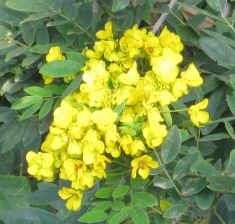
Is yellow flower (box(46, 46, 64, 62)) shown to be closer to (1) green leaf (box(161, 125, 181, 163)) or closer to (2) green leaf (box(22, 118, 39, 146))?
(2) green leaf (box(22, 118, 39, 146))

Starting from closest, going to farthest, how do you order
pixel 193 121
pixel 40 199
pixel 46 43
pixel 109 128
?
pixel 109 128
pixel 193 121
pixel 40 199
pixel 46 43

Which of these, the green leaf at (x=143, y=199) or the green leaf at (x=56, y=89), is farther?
the green leaf at (x=56, y=89)

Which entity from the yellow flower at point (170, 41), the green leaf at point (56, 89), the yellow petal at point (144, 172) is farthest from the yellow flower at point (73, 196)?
the yellow flower at point (170, 41)

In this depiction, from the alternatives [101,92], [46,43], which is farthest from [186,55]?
[101,92]

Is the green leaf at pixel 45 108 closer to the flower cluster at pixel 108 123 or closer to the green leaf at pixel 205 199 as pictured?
the flower cluster at pixel 108 123

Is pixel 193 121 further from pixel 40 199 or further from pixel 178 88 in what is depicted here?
pixel 40 199

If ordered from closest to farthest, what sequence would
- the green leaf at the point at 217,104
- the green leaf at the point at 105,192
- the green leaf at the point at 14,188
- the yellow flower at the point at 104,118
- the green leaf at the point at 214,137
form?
the yellow flower at the point at 104,118
the green leaf at the point at 105,192
the green leaf at the point at 214,137
the green leaf at the point at 217,104
the green leaf at the point at 14,188
